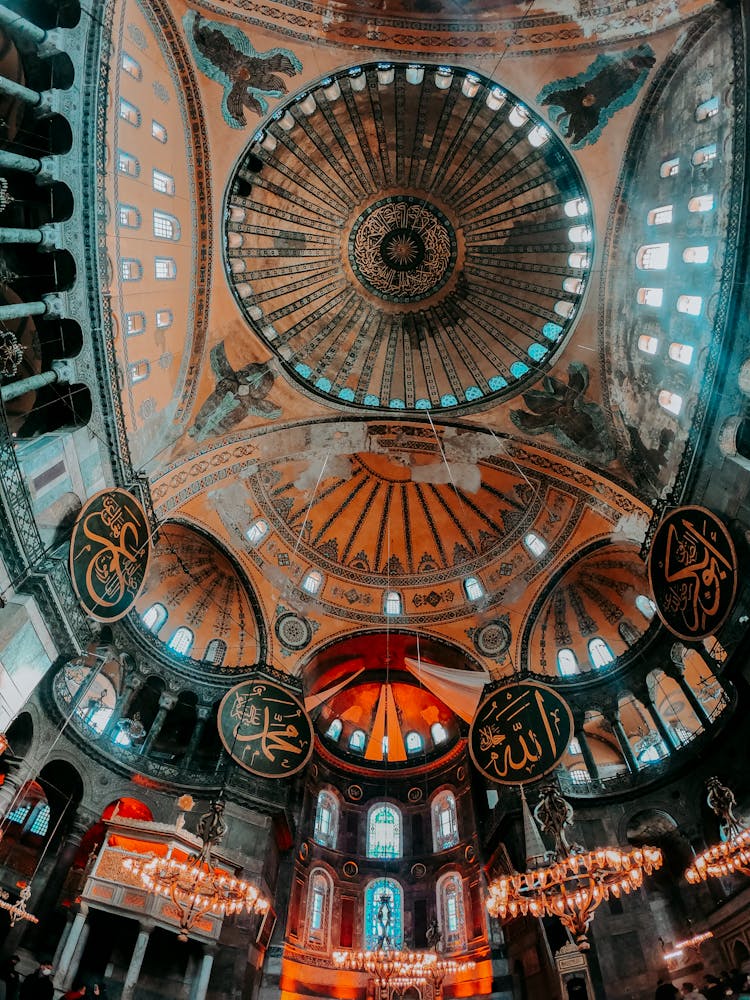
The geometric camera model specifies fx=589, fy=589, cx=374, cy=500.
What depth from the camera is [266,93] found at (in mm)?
13828

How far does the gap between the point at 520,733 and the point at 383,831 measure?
7398 mm

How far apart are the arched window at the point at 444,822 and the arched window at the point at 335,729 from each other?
3631 millimetres

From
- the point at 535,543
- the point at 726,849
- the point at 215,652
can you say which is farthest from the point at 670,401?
the point at 215,652

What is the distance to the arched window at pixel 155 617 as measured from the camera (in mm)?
15922

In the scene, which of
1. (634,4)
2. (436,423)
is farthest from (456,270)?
(634,4)

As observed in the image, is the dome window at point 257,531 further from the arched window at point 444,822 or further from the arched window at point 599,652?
the arched window at point 599,652

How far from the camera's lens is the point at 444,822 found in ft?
A: 58.0

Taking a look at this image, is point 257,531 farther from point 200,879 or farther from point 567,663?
point 200,879

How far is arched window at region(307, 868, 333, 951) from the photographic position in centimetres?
1541

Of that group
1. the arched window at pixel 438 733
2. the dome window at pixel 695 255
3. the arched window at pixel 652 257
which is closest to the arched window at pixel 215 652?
the arched window at pixel 438 733

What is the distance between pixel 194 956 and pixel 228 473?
11007 mm

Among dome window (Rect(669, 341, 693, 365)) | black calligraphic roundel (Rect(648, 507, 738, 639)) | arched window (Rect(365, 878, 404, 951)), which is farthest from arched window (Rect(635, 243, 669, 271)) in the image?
arched window (Rect(365, 878, 404, 951))

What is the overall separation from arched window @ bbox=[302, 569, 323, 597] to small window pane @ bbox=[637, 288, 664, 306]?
39.1 ft

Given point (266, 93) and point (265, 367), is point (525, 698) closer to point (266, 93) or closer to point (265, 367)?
point (265, 367)
